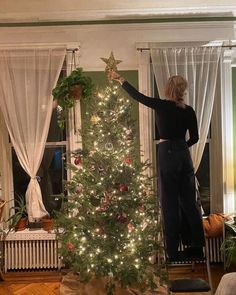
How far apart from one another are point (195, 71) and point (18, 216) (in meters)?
2.53

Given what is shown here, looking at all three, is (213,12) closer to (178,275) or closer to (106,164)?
(106,164)

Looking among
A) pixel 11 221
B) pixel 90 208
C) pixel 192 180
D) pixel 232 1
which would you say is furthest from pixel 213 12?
pixel 11 221

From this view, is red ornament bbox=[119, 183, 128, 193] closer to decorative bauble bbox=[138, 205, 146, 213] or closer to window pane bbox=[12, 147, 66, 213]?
decorative bauble bbox=[138, 205, 146, 213]

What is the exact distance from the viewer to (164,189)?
3961 millimetres

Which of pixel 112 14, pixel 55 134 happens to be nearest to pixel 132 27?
pixel 112 14

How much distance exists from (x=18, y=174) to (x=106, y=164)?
1.46m

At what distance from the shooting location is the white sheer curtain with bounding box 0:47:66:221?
14.8 ft

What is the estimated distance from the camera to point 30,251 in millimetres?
4594

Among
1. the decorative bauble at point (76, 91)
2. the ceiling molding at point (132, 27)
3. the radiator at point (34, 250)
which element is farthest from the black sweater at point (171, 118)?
the radiator at point (34, 250)

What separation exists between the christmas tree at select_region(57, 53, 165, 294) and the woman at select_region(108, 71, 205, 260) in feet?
0.56

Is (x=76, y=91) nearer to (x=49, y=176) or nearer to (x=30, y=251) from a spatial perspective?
(x=49, y=176)

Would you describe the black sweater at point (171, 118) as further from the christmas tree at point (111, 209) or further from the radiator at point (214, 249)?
the radiator at point (214, 249)

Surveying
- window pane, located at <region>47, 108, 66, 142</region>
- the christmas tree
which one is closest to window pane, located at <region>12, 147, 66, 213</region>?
window pane, located at <region>47, 108, 66, 142</region>

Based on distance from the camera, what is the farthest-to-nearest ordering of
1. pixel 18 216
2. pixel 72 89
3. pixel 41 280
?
pixel 18 216
pixel 41 280
pixel 72 89
